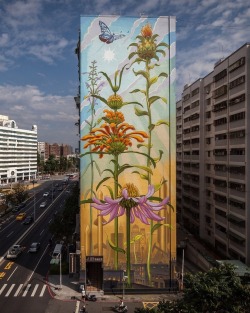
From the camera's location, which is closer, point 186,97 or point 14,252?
point 14,252

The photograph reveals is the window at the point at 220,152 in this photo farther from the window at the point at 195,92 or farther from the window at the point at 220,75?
the window at the point at 195,92

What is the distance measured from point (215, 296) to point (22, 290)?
33163 millimetres

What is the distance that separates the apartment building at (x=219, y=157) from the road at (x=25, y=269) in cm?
3004

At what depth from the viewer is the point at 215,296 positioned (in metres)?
25.7

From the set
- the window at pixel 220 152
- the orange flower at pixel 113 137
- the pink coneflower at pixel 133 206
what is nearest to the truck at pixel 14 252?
the pink coneflower at pixel 133 206

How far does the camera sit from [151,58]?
48.8 m

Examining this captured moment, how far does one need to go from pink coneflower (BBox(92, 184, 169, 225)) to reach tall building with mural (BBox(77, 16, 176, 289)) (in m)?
0.14

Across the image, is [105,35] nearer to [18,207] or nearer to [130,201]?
[130,201]

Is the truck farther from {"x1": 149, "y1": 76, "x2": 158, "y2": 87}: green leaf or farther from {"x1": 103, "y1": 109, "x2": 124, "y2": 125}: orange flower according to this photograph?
{"x1": 149, "y1": 76, "x2": 158, "y2": 87}: green leaf

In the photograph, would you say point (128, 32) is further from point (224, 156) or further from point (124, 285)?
point (124, 285)

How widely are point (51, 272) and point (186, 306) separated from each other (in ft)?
120

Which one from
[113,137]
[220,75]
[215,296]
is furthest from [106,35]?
[215,296]

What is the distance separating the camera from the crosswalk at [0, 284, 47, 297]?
1869 inches

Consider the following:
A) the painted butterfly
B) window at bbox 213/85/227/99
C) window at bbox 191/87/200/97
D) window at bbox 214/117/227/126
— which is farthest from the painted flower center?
window at bbox 191/87/200/97
